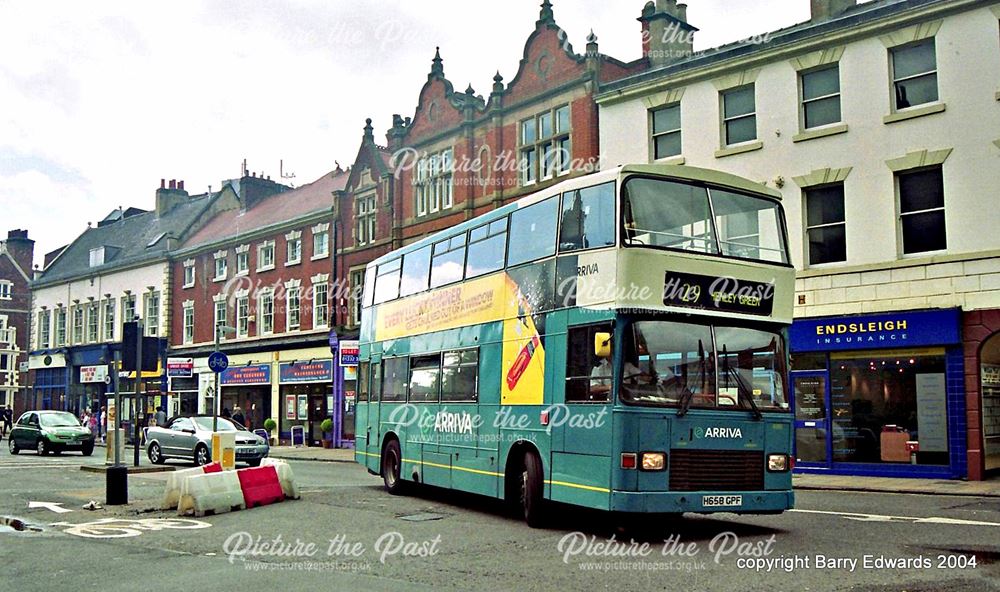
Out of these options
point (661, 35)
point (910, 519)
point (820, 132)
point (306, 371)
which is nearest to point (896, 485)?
point (910, 519)

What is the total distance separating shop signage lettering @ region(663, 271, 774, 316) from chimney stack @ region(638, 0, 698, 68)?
1815 cm

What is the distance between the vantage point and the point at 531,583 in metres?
8.65

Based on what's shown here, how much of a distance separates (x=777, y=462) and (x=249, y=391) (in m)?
36.9

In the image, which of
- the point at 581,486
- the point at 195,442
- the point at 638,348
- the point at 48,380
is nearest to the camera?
the point at 638,348

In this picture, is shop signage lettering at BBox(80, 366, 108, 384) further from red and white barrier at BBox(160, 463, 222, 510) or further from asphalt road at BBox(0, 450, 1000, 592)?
red and white barrier at BBox(160, 463, 222, 510)

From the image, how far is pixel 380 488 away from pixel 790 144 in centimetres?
1255

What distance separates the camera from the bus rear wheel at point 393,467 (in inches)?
679

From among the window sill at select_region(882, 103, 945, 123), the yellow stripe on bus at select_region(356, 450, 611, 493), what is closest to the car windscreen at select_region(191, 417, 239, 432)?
the yellow stripe on bus at select_region(356, 450, 611, 493)

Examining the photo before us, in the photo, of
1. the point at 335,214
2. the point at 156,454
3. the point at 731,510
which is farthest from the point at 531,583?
the point at 335,214

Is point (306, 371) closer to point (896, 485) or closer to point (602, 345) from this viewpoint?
point (896, 485)

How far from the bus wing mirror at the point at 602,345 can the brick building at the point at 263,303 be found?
29163mm

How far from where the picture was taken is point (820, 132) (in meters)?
22.2

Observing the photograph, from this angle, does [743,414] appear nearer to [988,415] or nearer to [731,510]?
[731,510]

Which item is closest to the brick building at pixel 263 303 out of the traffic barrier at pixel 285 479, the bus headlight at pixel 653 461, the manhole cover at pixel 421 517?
the traffic barrier at pixel 285 479
